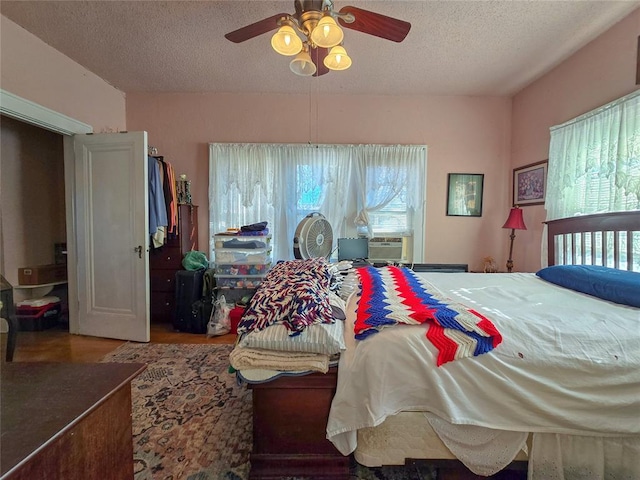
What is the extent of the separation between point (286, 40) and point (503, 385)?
6.02 ft

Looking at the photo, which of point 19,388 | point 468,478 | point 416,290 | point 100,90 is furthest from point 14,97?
point 468,478

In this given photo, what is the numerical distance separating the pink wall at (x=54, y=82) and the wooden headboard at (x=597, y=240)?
14.1ft

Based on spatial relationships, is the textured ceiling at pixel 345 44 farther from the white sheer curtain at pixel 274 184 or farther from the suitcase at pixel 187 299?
the suitcase at pixel 187 299

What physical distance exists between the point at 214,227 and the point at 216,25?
1915mm

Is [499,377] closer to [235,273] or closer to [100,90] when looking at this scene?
[235,273]

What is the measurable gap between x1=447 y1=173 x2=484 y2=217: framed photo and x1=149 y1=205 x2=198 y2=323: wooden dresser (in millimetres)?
2975

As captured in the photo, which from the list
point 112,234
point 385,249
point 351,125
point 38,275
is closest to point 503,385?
point 385,249

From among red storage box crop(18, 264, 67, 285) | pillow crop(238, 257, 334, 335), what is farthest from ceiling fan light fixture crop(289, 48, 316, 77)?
red storage box crop(18, 264, 67, 285)

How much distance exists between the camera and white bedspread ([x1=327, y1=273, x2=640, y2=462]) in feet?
3.33

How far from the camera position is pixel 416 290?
154 cm

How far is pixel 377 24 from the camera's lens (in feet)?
5.21

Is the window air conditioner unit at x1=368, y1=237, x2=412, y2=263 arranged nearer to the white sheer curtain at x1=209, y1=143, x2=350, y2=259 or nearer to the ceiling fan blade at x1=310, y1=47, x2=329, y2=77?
the white sheer curtain at x1=209, y1=143, x2=350, y2=259

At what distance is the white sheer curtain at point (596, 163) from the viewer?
186 cm

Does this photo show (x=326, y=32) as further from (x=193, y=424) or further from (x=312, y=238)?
(x=193, y=424)
